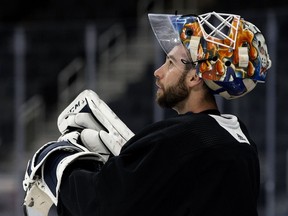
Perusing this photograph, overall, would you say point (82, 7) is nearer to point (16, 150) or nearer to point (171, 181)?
point (16, 150)

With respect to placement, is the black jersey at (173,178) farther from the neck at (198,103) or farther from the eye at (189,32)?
the eye at (189,32)

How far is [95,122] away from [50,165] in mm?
270

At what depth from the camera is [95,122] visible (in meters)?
2.79

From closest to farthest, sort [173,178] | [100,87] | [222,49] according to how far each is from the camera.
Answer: [173,178] → [222,49] → [100,87]

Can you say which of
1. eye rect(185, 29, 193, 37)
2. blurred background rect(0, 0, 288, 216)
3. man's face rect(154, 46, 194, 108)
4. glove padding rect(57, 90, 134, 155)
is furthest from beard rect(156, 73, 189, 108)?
blurred background rect(0, 0, 288, 216)

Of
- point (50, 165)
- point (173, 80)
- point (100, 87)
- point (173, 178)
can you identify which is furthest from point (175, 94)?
point (100, 87)

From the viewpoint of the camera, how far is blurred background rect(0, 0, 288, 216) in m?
6.81

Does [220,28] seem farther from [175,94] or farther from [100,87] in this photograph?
[100,87]

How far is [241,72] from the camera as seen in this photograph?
8.28ft

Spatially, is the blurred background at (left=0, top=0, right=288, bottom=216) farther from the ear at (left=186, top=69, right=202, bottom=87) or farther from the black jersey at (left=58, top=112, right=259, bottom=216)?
the black jersey at (left=58, top=112, right=259, bottom=216)

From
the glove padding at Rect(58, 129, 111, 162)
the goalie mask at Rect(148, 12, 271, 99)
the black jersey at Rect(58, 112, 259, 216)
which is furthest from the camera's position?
the glove padding at Rect(58, 129, 111, 162)

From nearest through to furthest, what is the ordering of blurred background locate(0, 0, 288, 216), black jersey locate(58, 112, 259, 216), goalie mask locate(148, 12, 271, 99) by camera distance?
black jersey locate(58, 112, 259, 216)
goalie mask locate(148, 12, 271, 99)
blurred background locate(0, 0, 288, 216)

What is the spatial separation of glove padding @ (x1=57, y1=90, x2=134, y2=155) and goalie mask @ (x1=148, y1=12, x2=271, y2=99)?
306 mm

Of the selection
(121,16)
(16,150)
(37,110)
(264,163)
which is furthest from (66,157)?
(121,16)
